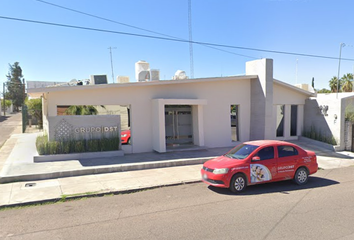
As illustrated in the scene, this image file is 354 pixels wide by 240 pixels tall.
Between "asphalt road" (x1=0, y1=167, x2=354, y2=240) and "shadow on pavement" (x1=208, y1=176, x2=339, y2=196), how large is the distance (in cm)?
3

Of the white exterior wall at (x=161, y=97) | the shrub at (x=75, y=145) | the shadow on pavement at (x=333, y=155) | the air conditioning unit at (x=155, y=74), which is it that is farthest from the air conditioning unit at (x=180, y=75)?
the shadow on pavement at (x=333, y=155)

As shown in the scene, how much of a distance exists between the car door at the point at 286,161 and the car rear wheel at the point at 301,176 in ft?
0.67

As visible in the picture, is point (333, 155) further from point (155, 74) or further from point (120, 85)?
point (120, 85)

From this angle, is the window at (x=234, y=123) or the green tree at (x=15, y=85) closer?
the window at (x=234, y=123)

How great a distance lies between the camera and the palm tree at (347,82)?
148 ft

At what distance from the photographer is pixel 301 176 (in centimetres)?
891

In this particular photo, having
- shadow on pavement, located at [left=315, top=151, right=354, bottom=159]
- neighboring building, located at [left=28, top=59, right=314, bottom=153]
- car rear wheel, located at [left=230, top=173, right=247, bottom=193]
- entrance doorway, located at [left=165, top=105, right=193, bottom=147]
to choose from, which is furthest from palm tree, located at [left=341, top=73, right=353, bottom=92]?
car rear wheel, located at [left=230, top=173, right=247, bottom=193]

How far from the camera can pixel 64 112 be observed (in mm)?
12812

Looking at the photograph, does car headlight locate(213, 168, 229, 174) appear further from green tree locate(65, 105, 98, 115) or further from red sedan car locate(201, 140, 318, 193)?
green tree locate(65, 105, 98, 115)

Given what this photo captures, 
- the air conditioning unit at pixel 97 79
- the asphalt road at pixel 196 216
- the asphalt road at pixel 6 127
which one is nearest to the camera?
the asphalt road at pixel 196 216

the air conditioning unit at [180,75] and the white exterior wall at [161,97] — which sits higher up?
the air conditioning unit at [180,75]

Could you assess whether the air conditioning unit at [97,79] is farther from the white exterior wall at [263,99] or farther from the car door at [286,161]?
the car door at [286,161]

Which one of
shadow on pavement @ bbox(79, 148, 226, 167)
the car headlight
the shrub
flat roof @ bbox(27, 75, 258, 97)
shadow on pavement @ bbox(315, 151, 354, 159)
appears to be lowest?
shadow on pavement @ bbox(315, 151, 354, 159)

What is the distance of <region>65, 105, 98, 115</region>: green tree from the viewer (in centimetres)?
1289
